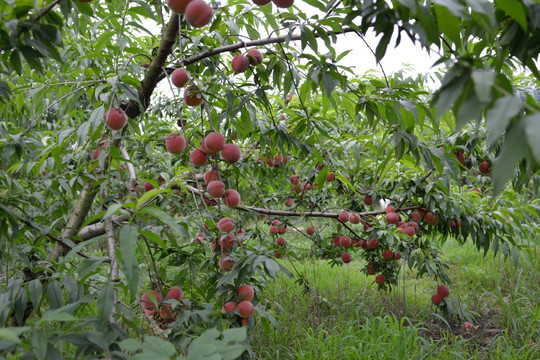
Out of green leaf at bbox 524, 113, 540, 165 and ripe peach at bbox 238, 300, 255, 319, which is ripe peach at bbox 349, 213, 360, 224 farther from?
green leaf at bbox 524, 113, 540, 165

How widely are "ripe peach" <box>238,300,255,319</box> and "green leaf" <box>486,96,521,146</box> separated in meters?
0.67

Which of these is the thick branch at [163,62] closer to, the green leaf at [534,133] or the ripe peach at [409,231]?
the green leaf at [534,133]

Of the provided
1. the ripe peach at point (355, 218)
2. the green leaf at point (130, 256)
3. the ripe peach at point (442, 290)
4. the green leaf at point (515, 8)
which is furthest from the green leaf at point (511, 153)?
the ripe peach at point (442, 290)

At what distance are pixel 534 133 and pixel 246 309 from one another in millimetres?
707

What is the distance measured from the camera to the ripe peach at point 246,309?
0.89 m

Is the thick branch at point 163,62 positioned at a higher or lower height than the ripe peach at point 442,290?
higher

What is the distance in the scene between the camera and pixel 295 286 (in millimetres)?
3330

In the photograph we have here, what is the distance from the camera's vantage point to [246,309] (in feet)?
2.93

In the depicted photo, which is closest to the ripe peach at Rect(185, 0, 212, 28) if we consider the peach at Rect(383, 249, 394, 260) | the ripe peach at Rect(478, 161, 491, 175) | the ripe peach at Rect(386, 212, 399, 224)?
the ripe peach at Rect(386, 212, 399, 224)

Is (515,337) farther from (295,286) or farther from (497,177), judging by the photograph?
(497,177)

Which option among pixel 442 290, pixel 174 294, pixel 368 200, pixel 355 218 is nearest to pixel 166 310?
pixel 174 294

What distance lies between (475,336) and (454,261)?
6.42 ft

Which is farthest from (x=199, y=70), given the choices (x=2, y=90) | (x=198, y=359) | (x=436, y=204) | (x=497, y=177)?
(x=436, y=204)

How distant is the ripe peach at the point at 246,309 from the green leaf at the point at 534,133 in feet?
2.27
